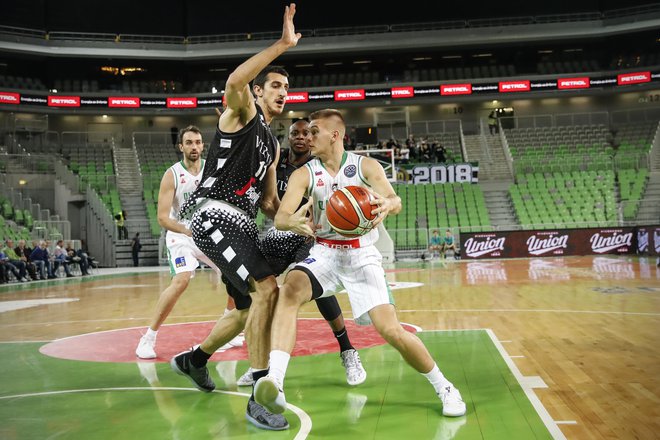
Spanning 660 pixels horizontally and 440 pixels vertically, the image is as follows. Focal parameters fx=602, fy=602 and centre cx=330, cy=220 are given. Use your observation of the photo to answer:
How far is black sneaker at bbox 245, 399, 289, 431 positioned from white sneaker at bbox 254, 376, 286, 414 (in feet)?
0.39

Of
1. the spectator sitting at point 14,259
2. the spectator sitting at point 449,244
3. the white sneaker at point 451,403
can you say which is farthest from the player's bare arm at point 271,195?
the spectator sitting at point 449,244

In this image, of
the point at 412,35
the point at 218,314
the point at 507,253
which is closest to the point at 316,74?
the point at 412,35

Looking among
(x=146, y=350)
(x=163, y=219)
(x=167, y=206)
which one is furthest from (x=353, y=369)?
(x=167, y=206)

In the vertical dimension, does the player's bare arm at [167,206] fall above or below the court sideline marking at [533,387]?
above

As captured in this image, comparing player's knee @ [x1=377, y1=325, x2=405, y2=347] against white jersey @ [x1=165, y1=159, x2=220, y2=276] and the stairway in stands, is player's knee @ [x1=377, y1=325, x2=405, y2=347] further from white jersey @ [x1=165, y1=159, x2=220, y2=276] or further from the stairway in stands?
the stairway in stands

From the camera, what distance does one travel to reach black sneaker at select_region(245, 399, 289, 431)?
383cm

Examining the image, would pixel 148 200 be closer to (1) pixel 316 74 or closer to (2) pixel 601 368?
(1) pixel 316 74

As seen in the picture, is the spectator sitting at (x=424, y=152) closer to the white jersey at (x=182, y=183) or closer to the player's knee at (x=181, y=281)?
the white jersey at (x=182, y=183)

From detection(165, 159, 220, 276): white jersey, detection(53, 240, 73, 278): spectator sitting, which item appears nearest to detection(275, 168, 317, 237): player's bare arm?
detection(165, 159, 220, 276): white jersey

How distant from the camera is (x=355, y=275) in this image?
436 centimetres

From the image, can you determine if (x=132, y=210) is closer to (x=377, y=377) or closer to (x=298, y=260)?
(x=298, y=260)

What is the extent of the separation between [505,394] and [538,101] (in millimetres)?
37532

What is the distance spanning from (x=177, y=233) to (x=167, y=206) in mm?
312

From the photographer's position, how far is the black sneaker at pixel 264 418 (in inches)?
151
